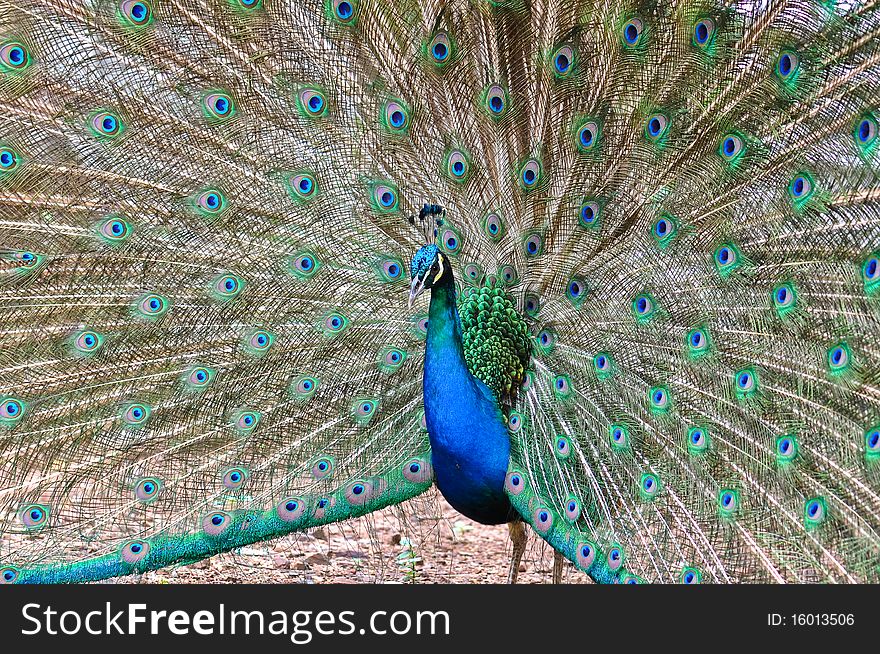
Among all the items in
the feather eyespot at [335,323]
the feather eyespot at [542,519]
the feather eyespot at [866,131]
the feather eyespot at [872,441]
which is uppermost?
the feather eyespot at [866,131]

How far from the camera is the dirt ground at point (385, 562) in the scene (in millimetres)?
3365

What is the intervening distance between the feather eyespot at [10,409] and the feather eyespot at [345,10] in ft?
4.90

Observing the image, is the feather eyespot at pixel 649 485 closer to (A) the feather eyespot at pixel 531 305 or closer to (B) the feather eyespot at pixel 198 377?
(A) the feather eyespot at pixel 531 305

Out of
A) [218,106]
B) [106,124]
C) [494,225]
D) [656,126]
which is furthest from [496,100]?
[106,124]

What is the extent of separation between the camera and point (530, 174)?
260 centimetres

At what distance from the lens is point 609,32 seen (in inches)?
92.7

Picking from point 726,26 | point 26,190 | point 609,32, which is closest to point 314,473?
point 26,190

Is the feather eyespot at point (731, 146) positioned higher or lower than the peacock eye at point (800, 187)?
higher

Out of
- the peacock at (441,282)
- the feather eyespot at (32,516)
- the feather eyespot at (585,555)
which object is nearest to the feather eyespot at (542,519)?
the peacock at (441,282)

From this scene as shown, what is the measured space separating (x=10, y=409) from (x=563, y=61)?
195 cm

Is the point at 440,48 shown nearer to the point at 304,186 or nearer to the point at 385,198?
the point at 385,198

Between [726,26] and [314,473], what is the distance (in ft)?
5.92

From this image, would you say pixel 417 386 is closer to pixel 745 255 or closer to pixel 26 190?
pixel 745 255

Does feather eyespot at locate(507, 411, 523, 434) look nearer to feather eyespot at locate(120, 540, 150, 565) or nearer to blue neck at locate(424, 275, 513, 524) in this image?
blue neck at locate(424, 275, 513, 524)
